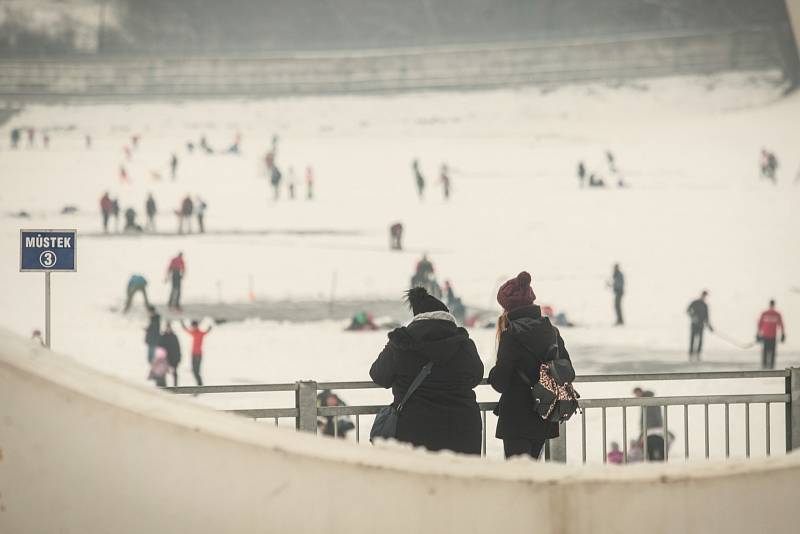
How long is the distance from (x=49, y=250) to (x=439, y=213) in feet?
48.5

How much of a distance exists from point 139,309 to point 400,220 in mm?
5867

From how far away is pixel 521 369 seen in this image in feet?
10.9

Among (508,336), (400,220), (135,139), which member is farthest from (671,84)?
(508,336)

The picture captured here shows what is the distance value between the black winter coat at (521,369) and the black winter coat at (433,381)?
Result: 7.7 inches

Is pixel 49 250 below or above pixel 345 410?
above

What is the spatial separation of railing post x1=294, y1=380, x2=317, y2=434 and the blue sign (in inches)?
203

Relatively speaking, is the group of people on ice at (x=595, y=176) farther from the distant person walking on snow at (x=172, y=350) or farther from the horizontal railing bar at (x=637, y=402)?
the horizontal railing bar at (x=637, y=402)

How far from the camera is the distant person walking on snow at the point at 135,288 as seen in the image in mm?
18672

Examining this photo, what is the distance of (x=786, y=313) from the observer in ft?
63.1

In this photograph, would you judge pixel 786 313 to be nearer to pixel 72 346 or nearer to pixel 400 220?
pixel 400 220

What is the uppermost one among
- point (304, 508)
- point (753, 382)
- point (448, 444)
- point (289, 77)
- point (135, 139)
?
point (289, 77)

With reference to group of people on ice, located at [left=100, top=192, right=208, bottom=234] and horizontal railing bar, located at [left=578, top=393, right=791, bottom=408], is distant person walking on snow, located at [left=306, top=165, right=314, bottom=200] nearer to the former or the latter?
group of people on ice, located at [left=100, top=192, right=208, bottom=234]

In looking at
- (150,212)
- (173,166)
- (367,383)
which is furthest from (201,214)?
(367,383)

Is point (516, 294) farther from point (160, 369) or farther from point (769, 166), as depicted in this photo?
point (769, 166)
